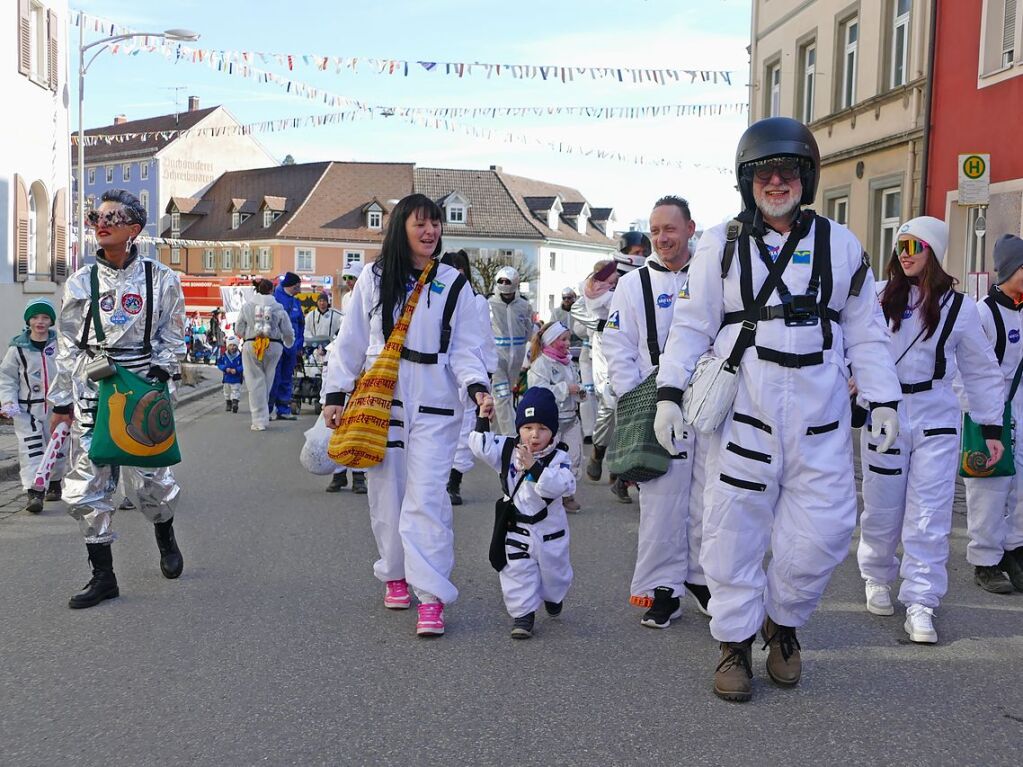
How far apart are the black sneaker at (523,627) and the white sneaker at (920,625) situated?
1676 millimetres

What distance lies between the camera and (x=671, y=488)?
5543 mm

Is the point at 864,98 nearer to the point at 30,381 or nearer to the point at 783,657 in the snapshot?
the point at 30,381

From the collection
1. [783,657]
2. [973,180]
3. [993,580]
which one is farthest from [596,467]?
[783,657]

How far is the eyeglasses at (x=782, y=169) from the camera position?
4.51 meters

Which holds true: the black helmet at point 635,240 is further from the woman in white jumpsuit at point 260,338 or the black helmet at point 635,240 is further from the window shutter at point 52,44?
the window shutter at point 52,44

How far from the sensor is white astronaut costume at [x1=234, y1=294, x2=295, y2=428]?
1555cm

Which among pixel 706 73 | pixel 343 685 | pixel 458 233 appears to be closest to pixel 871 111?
pixel 706 73

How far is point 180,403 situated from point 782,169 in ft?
56.7

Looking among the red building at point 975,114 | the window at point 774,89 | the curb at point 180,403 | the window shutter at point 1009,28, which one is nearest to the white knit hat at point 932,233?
the curb at point 180,403

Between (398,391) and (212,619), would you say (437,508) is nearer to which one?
(398,391)

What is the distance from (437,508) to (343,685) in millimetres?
1088

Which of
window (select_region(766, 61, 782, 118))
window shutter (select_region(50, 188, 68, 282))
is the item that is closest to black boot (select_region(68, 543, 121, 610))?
window shutter (select_region(50, 188, 68, 282))

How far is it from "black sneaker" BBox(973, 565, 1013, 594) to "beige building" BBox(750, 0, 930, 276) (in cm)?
1345

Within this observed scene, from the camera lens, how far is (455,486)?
9.70 meters
